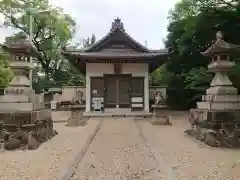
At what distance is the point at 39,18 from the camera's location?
1446 inches

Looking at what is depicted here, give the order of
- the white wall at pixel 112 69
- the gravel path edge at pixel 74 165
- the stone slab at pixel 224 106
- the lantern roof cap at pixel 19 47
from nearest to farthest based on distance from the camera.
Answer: the gravel path edge at pixel 74 165, the stone slab at pixel 224 106, the lantern roof cap at pixel 19 47, the white wall at pixel 112 69

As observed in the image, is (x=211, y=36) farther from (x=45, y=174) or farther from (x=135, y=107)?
(x=45, y=174)

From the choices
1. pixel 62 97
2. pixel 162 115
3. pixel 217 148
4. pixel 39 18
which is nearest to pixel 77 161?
pixel 217 148

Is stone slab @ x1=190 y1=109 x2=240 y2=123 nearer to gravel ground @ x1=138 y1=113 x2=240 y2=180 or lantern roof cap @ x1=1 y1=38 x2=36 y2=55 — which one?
gravel ground @ x1=138 y1=113 x2=240 y2=180

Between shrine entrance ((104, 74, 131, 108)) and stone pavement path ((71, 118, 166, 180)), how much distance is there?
1353cm

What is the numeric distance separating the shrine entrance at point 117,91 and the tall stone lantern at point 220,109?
12989mm

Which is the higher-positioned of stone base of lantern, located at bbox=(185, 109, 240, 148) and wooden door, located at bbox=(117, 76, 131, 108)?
wooden door, located at bbox=(117, 76, 131, 108)

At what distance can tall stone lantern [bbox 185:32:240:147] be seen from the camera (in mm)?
9938

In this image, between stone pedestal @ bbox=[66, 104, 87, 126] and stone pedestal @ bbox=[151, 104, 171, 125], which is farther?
stone pedestal @ bbox=[151, 104, 171, 125]

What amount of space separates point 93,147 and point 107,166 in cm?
277

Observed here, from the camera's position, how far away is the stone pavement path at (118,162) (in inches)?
248

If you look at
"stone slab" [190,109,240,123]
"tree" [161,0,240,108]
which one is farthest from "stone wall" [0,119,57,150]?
"tree" [161,0,240,108]

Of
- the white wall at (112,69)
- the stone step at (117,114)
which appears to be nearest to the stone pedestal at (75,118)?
the stone step at (117,114)

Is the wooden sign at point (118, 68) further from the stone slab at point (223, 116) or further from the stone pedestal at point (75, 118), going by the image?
the stone slab at point (223, 116)
